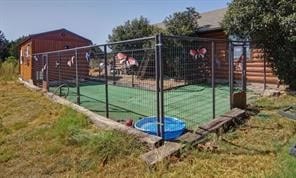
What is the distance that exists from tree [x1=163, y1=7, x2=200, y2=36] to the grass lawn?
8.61 meters

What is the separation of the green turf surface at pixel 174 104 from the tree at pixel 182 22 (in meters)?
5.10

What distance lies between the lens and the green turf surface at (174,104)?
742 centimetres

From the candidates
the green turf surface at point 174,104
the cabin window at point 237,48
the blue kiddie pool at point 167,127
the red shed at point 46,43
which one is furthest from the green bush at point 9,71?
the blue kiddie pool at point 167,127

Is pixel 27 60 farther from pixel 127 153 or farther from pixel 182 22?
pixel 127 153

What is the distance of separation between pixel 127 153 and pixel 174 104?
3.48m

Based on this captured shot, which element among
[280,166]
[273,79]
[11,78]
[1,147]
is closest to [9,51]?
[11,78]

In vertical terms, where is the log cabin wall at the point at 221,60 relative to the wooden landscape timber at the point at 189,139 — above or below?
above

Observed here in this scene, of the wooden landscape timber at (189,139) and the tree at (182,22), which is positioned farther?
the tree at (182,22)

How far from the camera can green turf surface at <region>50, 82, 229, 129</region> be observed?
7422 mm

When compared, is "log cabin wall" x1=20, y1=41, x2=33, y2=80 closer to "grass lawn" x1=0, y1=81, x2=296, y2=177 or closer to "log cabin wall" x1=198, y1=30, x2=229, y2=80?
"log cabin wall" x1=198, y1=30, x2=229, y2=80

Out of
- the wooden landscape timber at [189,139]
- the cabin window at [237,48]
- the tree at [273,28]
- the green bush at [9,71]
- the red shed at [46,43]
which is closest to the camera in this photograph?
the wooden landscape timber at [189,139]

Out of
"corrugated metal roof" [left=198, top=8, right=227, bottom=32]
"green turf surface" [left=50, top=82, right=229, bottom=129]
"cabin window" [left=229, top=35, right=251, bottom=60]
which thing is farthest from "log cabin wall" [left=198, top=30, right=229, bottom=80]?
"corrugated metal roof" [left=198, top=8, right=227, bottom=32]

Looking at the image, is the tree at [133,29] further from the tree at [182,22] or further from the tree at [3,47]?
the tree at [3,47]

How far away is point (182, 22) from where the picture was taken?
49.5 ft
